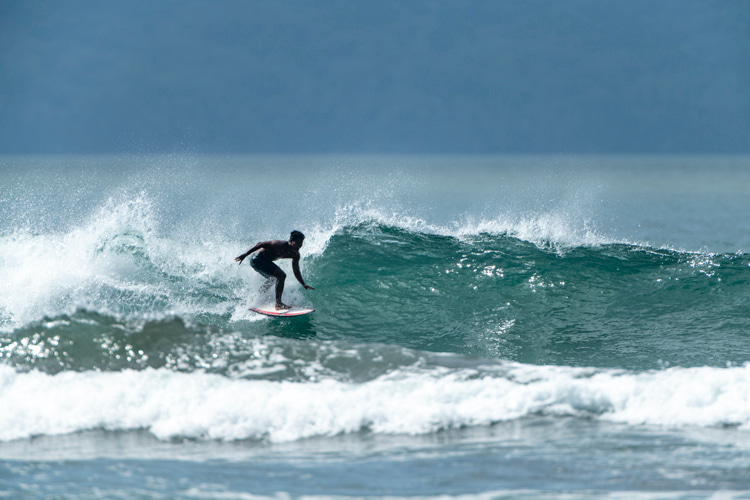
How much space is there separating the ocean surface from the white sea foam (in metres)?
0.02

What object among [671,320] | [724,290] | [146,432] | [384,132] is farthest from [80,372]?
[384,132]

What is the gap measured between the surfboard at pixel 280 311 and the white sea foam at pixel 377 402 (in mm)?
3105

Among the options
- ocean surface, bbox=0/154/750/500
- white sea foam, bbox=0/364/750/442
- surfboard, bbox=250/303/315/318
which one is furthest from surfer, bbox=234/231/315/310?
white sea foam, bbox=0/364/750/442

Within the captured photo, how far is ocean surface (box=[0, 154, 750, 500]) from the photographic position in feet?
16.8

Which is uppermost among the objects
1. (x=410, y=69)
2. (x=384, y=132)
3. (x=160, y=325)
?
(x=410, y=69)

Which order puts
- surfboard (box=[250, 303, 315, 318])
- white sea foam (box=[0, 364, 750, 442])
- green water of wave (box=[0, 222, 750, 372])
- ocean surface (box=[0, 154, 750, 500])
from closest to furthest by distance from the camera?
1. ocean surface (box=[0, 154, 750, 500])
2. white sea foam (box=[0, 364, 750, 442])
3. green water of wave (box=[0, 222, 750, 372])
4. surfboard (box=[250, 303, 315, 318])

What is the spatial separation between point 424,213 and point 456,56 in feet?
396

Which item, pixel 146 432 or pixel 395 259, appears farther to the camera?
pixel 395 259

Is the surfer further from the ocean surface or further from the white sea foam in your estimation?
the white sea foam

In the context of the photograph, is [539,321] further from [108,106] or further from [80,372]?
[108,106]

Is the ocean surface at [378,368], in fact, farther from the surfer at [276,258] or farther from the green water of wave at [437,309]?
the surfer at [276,258]

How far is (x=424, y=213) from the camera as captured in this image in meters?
31.9

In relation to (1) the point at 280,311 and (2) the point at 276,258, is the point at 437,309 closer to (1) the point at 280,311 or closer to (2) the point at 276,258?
(1) the point at 280,311

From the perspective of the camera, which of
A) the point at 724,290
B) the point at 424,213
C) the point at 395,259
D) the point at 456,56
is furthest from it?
the point at 456,56
